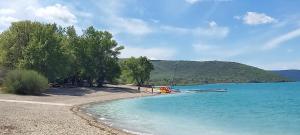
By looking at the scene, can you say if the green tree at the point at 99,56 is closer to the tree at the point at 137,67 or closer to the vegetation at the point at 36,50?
the vegetation at the point at 36,50

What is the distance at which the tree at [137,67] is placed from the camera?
404 feet

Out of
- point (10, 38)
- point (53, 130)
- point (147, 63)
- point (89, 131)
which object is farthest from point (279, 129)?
point (147, 63)

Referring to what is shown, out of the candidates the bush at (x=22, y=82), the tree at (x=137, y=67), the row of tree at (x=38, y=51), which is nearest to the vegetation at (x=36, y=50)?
the row of tree at (x=38, y=51)

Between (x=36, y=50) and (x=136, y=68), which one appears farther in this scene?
(x=136, y=68)

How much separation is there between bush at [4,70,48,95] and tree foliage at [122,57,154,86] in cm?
6554

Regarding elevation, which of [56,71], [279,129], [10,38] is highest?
[10,38]

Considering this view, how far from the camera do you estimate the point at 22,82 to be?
56688mm

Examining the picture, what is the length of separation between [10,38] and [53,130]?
50.6 meters

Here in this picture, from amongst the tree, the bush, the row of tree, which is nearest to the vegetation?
the row of tree

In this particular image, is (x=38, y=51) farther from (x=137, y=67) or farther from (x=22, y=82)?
(x=137, y=67)

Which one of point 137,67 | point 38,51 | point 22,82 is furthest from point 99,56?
point 22,82

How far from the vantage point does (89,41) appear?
91562 millimetres

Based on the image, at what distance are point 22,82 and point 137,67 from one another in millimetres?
67256

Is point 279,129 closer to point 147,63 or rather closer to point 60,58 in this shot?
point 60,58
